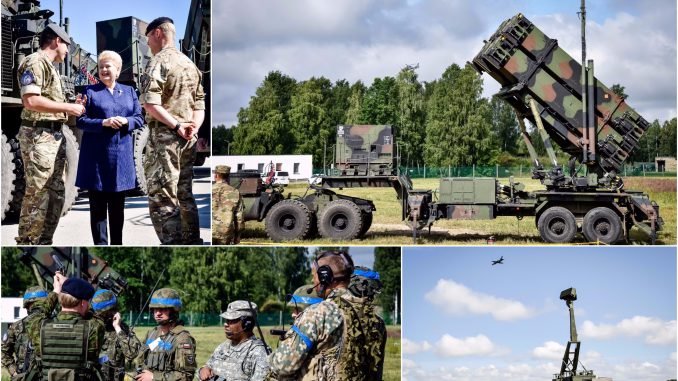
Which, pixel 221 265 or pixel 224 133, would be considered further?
pixel 221 265

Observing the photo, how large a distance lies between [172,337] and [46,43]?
3.00 m

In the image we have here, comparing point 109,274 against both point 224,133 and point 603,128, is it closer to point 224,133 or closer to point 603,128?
point 224,133

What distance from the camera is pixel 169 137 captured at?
7.66 meters

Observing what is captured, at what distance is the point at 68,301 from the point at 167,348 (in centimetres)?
98

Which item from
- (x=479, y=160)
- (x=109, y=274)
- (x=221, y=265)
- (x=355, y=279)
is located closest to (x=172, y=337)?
(x=355, y=279)

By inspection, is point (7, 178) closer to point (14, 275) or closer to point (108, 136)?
point (108, 136)

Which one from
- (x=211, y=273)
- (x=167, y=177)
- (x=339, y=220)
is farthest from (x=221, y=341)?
(x=167, y=177)

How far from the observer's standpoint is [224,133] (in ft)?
33.2

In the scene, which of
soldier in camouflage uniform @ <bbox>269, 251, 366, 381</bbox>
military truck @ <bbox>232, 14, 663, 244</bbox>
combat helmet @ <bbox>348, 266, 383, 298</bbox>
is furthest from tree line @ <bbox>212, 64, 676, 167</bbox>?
soldier in camouflage uniform @ <bbox>269, 251, 366, 381</bbox>

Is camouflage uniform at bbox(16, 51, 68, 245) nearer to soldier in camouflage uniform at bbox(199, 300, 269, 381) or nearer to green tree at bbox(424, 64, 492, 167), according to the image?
soldier in camouflage uniform at bbox(199, 300, 269, 381)

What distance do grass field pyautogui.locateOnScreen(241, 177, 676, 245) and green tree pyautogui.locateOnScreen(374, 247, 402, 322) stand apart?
1.05 feet

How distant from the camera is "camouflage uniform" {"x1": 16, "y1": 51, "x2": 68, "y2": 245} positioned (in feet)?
26.8

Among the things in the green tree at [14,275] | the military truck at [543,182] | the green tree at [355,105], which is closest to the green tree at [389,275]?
the military truck at [543,182]

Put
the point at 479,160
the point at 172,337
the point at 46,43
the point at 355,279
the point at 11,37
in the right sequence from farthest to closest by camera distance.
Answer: the point at 479,160 → the point at 11,37 → the point at 46,43 → the point at 172,337 → the point at 355,279
